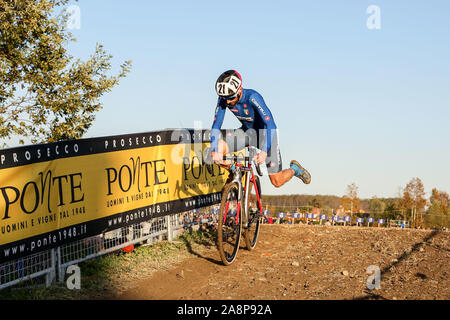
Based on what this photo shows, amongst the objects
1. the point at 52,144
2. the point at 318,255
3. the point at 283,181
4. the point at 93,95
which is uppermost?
the point at 93,95

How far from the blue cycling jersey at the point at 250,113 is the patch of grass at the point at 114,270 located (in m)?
2.22

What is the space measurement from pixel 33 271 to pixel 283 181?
4411 mm

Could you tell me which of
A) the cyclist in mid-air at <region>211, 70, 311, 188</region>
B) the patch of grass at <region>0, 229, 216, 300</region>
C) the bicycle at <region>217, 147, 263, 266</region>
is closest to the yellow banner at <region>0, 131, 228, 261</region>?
the patch of grass at <region>0, 229, 216, 300</region>

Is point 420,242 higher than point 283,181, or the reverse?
point 283,181

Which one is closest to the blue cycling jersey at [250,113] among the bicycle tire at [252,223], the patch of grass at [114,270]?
the bicycle tire at [252,223]

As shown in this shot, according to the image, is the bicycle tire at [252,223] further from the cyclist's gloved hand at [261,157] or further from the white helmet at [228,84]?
the white helmet at [228,84]

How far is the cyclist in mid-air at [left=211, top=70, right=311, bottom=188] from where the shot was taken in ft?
27.2

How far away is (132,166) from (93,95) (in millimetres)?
9434

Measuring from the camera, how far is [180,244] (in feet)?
33.3
